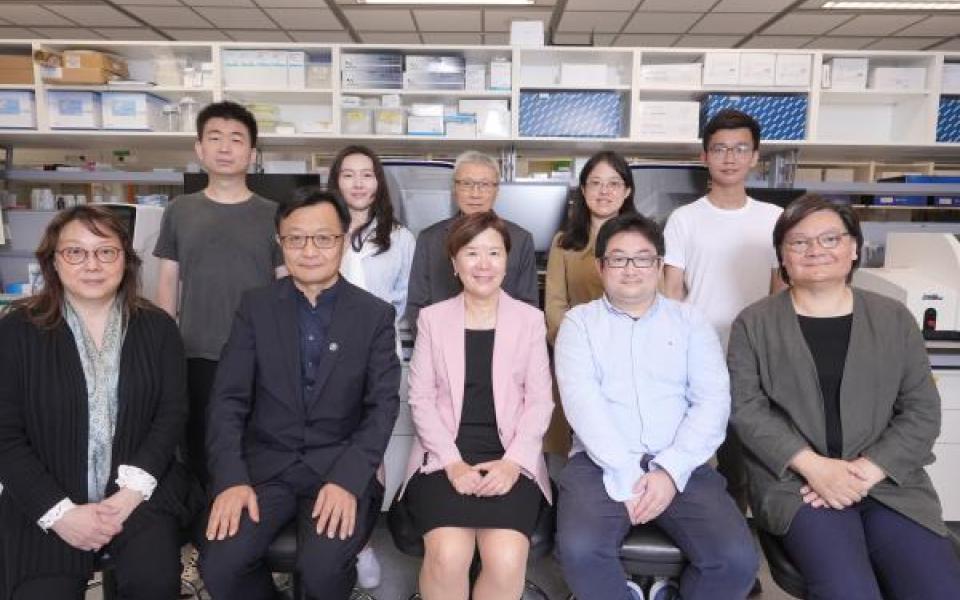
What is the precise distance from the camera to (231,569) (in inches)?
54.6

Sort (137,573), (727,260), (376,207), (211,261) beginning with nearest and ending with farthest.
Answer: (137,573)
(211,261)
(727,260)
(376,207)

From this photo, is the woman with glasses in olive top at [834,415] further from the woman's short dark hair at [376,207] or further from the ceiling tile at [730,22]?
the ceiling tile at [730,22]

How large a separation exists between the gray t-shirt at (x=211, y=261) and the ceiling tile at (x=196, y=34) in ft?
16.2

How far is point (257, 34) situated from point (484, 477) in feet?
19.5

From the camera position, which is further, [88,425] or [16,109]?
[16,109]

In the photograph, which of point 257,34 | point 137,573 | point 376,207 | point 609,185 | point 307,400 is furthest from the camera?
point 257,34

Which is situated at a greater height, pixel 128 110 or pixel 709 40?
pixel 709 40

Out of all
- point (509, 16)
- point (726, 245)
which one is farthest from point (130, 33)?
point (726, 245)

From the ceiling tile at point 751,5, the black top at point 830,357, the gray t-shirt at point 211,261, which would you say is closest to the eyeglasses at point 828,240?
the black top at point 830,357

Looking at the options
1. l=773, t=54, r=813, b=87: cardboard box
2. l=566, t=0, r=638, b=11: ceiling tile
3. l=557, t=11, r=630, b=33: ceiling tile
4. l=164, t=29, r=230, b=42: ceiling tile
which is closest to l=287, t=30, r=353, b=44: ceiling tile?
l=164, t=29, r=230, b=42: ceiling tile

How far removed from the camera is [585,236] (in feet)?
7.38

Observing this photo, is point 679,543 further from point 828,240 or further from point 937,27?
point 937,27

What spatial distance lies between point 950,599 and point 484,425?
1078 millimetres

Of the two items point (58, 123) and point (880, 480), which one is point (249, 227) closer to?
point (880, 480)
